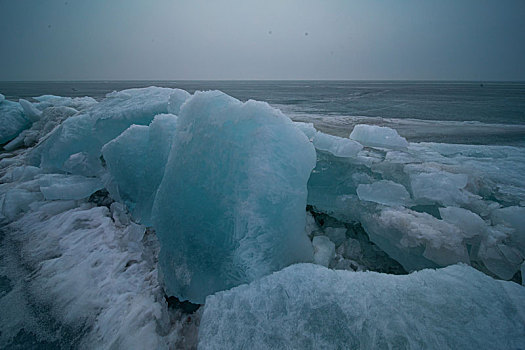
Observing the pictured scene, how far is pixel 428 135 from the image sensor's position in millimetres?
6262

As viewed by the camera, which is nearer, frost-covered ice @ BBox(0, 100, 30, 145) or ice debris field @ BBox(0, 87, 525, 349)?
ice debris field @ BBox(0, 87, 525, 349)

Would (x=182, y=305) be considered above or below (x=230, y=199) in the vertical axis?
below

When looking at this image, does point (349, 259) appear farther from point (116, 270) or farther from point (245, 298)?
point (116, 270)

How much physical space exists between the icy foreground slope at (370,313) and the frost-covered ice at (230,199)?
12.9 inches

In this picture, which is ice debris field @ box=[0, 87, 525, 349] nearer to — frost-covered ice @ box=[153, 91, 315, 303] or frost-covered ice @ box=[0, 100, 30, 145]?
frost-covered ice @ box=[153, 91, 315, 303]

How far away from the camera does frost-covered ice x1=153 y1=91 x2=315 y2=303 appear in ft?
5.47

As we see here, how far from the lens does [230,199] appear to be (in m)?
1.75

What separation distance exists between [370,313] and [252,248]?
763 millimetres

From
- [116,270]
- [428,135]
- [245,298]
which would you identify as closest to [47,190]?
[116,270]

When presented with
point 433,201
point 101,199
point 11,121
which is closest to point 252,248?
point 433,201

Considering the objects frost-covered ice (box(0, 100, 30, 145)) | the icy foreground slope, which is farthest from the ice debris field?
frost-covered ice (box(0, 100, 30, 145))

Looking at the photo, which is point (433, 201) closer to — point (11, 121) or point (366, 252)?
point (366, 252)

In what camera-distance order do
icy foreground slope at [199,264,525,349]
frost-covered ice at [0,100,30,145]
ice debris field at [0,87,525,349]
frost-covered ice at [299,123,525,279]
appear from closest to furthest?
icy foreground slope at [199,264,525,349], ice debris field at [0,87,525,349], frost-covered ice at [299,123,525,279], frost-covered ice at [0,100,30,145]

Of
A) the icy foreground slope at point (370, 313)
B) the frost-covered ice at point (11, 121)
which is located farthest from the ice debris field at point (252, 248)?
the frost-covered ice at point (11, 121)
